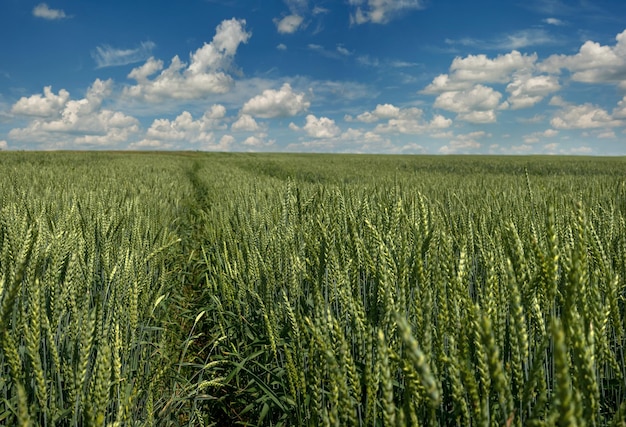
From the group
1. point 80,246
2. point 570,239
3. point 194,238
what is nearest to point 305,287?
point 80,246

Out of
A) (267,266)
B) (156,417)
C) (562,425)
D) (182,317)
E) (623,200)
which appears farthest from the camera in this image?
(623,200)

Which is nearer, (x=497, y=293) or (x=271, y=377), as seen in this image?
(x=497, y=293)

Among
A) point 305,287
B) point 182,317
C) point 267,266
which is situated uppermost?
point 267,266

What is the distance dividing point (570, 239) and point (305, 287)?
1.33 metres

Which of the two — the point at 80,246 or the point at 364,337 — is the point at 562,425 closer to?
the point at 364,337

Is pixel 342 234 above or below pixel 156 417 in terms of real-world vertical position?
above

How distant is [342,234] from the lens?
6.22ft

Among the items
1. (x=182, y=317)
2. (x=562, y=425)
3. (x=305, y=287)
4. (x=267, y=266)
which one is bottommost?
(x=182, y=317)

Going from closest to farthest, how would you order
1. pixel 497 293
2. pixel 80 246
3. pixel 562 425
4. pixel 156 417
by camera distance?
pixel 562 425 < pixel 497 293 < pixel 80 246 < pixel 156 417

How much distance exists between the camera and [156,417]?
1756mm

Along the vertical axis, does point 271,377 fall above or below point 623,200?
below

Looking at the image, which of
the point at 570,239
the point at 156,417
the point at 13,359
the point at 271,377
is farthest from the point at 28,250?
the point at 570,239

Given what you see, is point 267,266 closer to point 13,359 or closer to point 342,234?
point 342,234

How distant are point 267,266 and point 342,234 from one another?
0.40m
